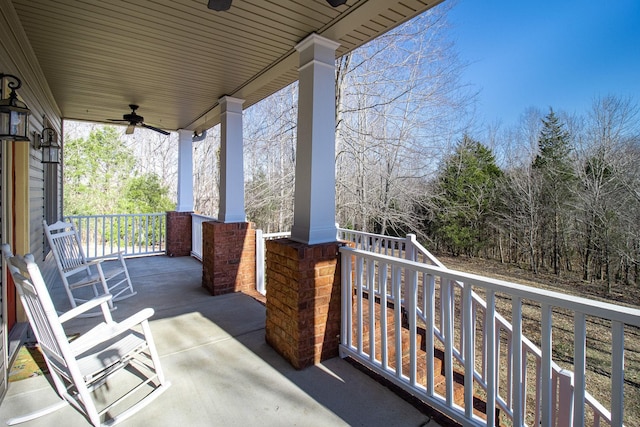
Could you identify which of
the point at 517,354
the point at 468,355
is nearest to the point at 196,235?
the point at 468,355

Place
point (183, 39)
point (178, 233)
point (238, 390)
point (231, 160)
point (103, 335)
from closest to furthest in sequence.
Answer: point (103, 335), point (238, 390), point (183, 39), point (231, 160), point (178, 233)

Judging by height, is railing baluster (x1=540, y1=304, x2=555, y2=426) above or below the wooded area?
below

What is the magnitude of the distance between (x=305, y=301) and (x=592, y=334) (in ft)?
23.7

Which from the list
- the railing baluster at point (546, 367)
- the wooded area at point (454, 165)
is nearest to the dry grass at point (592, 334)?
the wooded area at point (454, 165)

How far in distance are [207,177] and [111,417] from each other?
539 inches

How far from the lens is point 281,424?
1.92m

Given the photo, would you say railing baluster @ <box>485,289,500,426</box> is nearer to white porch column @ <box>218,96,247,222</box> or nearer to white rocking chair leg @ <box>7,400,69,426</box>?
white rocking chair leg @ <box>7,400,69,426</box>

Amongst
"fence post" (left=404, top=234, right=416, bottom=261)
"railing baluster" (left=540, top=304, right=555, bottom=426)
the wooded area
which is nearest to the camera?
"railing baluster" (left=540, top=304, right=555, bottom=426)

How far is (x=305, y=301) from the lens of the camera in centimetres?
253

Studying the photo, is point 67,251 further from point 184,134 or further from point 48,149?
point 184,134

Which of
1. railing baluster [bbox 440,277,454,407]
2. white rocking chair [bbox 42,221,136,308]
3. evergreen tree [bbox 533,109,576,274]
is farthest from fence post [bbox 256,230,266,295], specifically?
evergreen tree [bbox 533,109,576,274]

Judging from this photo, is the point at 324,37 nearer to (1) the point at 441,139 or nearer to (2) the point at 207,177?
(1) the point at 441,139

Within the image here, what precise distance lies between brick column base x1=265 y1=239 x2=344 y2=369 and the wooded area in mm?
6790

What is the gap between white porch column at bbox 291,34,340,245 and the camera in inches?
104
